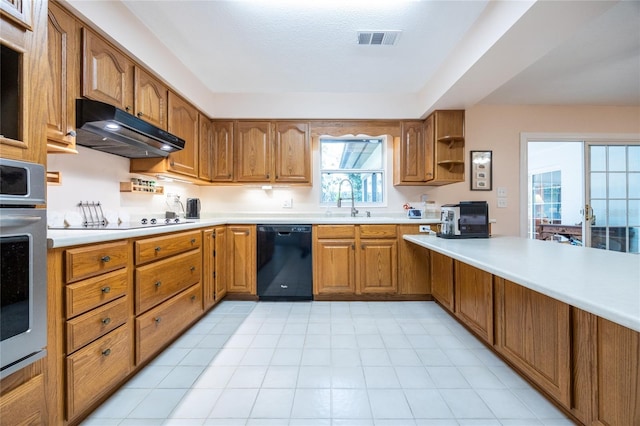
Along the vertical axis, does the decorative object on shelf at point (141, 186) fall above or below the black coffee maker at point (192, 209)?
above

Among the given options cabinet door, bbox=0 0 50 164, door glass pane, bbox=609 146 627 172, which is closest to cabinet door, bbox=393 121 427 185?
door glass pane, bbox=609 146 627 172

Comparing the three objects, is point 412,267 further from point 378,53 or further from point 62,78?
point 62,78

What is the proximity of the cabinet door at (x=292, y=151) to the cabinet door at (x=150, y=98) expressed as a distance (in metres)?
1.23

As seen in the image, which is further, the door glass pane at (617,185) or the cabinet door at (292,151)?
the door glass pane at (617,185)

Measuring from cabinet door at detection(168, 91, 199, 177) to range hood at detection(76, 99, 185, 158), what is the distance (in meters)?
0.23

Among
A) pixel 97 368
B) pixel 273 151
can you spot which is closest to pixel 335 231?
pixel 273 151

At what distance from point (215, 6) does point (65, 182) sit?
5.10ft

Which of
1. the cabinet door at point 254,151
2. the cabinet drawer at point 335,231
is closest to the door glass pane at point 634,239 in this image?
the cabinet drawer at point 335,231

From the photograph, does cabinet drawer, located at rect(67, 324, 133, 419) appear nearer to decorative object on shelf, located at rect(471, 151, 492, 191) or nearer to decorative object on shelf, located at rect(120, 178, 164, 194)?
decorative object on shelf, located at rect(120, 178, 164, 194)

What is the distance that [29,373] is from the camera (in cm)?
97

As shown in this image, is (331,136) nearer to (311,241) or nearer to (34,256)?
(311,241)

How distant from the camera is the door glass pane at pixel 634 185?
3461 millimetres

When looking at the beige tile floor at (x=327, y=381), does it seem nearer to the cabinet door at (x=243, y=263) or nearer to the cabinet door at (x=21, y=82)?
the cabinet door at (x=243, y=263)

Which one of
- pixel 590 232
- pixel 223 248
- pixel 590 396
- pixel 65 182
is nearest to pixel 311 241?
pixel 223 248
